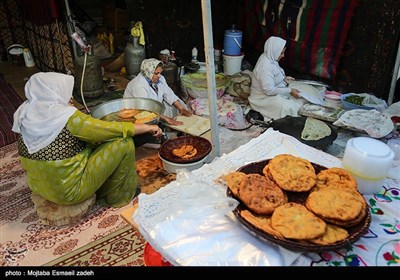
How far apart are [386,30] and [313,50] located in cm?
108

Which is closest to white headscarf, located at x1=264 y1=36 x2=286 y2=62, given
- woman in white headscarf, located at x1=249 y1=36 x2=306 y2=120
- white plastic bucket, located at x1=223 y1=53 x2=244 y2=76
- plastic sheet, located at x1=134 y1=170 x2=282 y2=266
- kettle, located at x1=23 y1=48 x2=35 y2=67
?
woman in white headscarf, located at x1=249 y1=36 x2=306 y2=120

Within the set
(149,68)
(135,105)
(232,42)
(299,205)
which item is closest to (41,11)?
(149,68)

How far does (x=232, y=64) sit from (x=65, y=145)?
397 cm

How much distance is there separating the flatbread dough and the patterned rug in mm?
1804

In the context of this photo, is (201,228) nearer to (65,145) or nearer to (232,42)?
(65,145)

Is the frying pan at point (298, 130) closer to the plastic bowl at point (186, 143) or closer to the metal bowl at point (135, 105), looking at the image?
the plastic bowl at point (186, 143)

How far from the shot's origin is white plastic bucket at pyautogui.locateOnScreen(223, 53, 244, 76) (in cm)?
589

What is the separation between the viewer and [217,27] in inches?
256

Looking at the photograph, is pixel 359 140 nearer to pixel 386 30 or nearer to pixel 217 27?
pixel 386 30

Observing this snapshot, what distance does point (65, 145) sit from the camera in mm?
2609

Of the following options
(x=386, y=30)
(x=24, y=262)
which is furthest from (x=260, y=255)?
(x=386, y=30)

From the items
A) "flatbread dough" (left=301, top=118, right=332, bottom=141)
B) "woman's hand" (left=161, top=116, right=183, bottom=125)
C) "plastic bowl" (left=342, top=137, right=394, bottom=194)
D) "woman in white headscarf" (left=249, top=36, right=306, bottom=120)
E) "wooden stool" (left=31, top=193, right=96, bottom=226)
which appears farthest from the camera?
"woman in white headscarf" (left=249, top=36, right=306, bottom=120)

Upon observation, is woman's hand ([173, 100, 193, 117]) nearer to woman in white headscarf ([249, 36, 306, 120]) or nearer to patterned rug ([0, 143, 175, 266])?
woman in white headscarf ([249, 36, 306, 120])

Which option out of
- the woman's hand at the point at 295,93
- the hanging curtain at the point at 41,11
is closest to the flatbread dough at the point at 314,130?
the woman's hand at the point at 295,93
